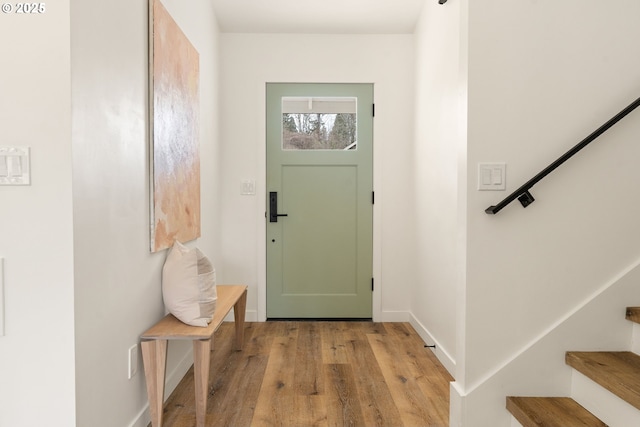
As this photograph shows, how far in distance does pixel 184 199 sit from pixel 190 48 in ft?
3.22

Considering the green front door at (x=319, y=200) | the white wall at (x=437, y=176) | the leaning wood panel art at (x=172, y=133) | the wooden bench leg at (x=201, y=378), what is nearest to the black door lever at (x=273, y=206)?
the green front door at (x=319, y=200)

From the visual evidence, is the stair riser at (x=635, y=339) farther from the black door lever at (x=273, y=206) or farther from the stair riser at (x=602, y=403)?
the black door lever at (x=273, y=206)

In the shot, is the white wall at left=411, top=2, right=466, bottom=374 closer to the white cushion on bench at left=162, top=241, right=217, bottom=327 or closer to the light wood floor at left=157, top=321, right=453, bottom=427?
the light wood floor at left=157, top=321, right=453, bottom=427

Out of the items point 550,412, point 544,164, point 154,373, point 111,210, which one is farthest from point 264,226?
point 550,412

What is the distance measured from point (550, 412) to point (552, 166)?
0.98m

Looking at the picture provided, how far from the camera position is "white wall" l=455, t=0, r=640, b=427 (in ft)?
5.92

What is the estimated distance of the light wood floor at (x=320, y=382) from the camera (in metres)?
2.09

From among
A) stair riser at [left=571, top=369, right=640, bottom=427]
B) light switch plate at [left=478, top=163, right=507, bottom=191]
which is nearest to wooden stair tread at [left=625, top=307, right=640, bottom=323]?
stair riser at [left=571, top=369, right=640, bottom=427]

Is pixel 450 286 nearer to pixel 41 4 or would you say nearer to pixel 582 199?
pixel 582 199

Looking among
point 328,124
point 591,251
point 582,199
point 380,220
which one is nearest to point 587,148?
point 582,199

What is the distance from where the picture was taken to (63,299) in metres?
1.36

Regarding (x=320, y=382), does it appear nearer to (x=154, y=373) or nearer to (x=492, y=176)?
(x=154, y=373)

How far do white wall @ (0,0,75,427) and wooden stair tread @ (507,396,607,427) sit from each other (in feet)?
5.50

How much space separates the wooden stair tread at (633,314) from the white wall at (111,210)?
6.94 ft
